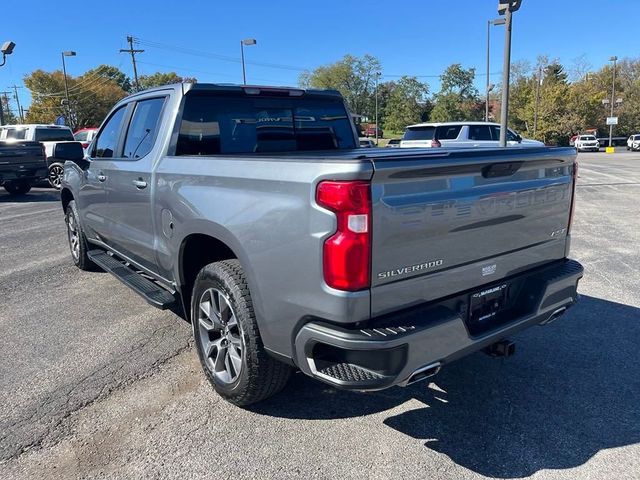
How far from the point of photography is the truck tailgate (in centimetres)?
242

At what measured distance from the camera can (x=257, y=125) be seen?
4203 mm

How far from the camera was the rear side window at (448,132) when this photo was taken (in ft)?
60.4

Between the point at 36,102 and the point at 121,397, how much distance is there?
67.3 metres

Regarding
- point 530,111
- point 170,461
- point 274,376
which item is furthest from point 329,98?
point 530,111

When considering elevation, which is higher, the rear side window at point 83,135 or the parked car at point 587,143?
the rear side window at point 83,135

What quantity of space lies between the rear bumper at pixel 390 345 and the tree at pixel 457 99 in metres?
71.0

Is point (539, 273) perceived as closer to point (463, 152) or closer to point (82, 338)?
point (463, 152)

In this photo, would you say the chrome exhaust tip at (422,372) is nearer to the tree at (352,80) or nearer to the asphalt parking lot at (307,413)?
the asphalt parking lot at (307,413)

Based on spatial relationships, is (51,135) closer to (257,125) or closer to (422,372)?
(257,125)

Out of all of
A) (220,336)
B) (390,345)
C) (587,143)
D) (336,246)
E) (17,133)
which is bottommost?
(587,143)

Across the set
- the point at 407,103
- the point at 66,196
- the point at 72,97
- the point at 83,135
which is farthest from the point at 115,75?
→ the point at 66,196

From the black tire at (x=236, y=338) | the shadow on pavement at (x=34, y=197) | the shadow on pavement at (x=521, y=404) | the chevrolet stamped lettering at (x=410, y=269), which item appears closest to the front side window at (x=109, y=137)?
the black tire at (x=236, y=338)

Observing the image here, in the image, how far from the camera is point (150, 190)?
3852 mm

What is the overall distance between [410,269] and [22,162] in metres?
14.3
